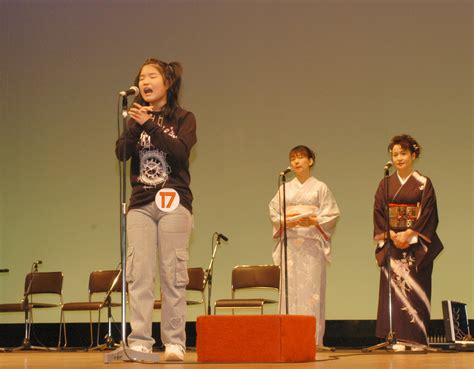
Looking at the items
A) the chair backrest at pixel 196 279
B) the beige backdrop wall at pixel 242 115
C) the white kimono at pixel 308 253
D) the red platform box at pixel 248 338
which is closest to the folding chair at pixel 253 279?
the chair backrest at pixel 196 279

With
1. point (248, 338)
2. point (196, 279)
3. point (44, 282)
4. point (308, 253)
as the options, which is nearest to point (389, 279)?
point (308, 253)

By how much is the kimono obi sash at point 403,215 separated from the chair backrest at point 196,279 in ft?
6.75

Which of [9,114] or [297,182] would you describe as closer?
[297,182]

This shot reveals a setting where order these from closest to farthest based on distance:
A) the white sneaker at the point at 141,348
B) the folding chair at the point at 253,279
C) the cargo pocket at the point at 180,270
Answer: the white sneaker at the point at 141,348 → the cargo pocket at the point at 180,270 → the folding chair at the point at 253,279

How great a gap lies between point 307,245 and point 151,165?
2829 mm

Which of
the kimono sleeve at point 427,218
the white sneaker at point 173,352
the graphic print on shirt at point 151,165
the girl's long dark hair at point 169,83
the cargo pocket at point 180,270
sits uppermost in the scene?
the girl's long dark hair at point 169,83

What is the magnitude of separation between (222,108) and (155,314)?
2.24 m

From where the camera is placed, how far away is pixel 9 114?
9086mm

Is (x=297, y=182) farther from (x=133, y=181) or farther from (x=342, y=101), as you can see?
(x=133, y=181)

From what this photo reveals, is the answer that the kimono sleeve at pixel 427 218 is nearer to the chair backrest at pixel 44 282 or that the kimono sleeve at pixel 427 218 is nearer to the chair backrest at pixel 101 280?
the chair backrest at pixel 101 280

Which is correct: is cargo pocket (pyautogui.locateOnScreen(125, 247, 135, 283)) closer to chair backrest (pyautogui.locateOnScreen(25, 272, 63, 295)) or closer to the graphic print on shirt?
the graphic print on shirt

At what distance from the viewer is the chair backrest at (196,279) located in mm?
7973

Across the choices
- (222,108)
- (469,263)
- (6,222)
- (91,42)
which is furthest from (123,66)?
(469,263)

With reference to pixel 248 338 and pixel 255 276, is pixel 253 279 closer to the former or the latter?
pixel 255 276
